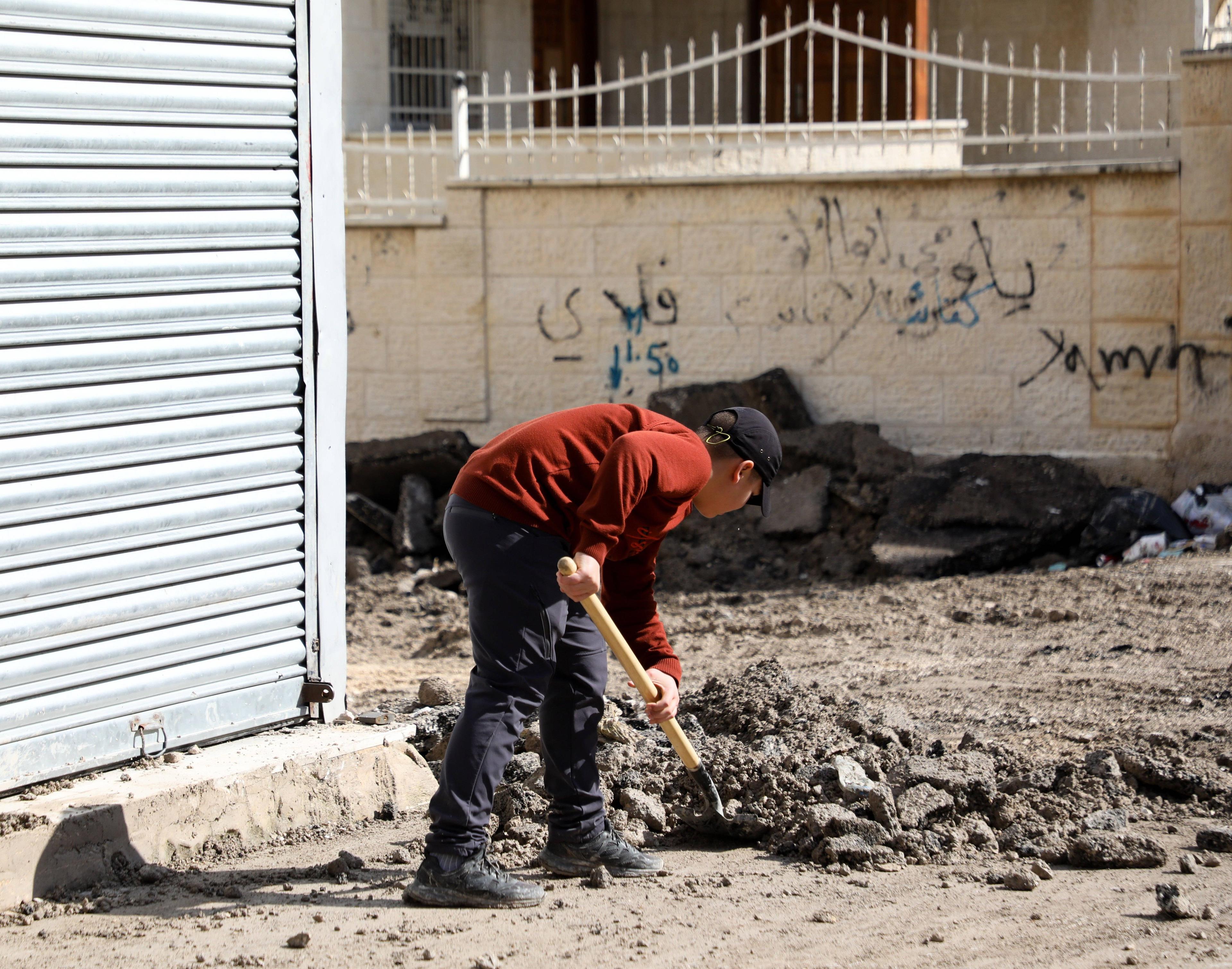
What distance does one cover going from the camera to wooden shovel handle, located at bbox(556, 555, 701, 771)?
3188 mm

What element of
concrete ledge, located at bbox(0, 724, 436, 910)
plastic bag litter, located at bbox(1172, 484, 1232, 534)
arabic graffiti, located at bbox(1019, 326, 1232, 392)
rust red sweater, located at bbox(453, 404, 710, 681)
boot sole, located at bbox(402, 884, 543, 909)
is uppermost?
arabic graffiti, located at bbox(1019, 326, 1232, 392)

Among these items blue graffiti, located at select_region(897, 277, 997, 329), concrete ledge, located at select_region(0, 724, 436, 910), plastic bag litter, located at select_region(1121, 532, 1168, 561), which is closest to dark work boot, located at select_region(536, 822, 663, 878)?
concrete ledge, located at select_region(0, 724, 436, 910)

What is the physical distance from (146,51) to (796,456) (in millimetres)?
5865

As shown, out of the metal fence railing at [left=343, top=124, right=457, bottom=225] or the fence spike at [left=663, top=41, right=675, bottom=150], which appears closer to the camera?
the fence spike at [left=663, top=41, right=675, bottom=150]

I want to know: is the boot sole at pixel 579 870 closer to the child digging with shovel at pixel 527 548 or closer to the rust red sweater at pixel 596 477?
the child digging with shovel at pixel 527 548

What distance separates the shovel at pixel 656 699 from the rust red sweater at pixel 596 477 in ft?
0.40

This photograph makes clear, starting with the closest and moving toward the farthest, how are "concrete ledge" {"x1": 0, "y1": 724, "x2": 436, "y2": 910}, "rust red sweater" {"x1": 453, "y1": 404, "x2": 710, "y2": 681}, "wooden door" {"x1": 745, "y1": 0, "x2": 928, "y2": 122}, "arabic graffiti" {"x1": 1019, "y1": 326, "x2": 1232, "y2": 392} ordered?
"rust red sweater" {"x1": 453, "y1": 404, "x2": 710, "y2": 681} < "concrete ledge" {"x1": 0, "y1": 724, "x2": 436, "y2": 910} < "arabic graffiti" {"x1": 1019, "y1": 326, "x2": 1232, "y2": 392} < "wooden door" {"x1": 745, "y1": 0, "x2": 928, "y2": 122}

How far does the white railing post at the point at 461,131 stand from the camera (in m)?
10.0

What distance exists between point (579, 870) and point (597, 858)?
0.06 m

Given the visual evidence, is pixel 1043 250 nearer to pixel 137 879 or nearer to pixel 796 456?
pixel 796 456

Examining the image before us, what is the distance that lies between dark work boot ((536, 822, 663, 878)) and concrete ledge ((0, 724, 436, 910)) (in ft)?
2.51

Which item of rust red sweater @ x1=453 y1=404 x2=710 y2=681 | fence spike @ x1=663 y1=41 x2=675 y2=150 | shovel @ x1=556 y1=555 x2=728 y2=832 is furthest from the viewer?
fence spike @ x1=663 y1=41 x2=675 y2=150

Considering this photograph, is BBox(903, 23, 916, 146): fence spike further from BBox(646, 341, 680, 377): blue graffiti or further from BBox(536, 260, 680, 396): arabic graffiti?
BBox(646, 341, 680, 377): blue graffiti

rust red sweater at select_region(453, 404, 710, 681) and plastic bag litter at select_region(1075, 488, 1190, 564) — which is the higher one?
rust red sweater at select_region(453, 404, 710, 681)
